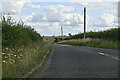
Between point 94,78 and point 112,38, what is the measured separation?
3248 centimetres

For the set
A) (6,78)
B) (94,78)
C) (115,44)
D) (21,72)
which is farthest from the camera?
(115,44)

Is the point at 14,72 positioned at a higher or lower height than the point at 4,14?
lower

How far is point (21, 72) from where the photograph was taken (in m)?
11.4

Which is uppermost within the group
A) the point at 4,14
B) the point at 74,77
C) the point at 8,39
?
the point at 4,14

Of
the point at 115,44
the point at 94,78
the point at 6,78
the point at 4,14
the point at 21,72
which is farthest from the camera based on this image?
the point at 115,44

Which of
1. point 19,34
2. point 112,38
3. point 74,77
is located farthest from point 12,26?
point 112,38

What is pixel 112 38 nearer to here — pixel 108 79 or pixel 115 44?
pixel 115 44

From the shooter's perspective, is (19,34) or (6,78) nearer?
(6,78)

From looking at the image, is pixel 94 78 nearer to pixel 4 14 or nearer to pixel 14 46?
pixel 14 46

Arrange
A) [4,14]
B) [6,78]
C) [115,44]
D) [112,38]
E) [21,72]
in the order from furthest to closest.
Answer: [112,38] < [115,44] < [4,14] < [21,72] < [6,78]

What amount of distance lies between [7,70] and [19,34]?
341 inches

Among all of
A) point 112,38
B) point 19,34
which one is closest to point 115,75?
point 19,34

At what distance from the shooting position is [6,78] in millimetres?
9805

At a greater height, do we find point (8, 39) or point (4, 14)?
point (4, 14)
